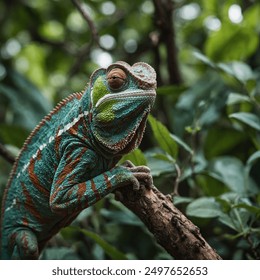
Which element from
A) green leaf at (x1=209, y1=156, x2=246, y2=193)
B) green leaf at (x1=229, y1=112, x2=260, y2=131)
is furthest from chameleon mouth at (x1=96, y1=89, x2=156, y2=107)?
green leaf at (x1=209, y1=156, x2=246, y2=193)

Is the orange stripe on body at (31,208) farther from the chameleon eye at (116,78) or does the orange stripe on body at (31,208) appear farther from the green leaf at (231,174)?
the green leaf at (231,174)

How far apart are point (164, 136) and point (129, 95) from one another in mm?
Result: 317

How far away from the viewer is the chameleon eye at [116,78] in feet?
5.09

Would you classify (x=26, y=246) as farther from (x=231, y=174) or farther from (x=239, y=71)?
(x=239, y=71)

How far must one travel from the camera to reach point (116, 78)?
1.55 m

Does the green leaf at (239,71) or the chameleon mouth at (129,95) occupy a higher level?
the chameleon mouth at (129,95)

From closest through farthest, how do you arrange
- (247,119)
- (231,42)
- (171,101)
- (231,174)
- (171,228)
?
(171,228), (247,119), (231,174), (231,42), (171,101)

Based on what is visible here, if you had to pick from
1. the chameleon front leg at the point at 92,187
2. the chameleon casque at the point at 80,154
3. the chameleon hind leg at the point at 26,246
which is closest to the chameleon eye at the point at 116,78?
the chameleon casque at the point at 80,154

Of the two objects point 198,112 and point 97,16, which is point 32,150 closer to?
point 198,112

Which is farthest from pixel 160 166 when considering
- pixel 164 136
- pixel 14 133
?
pixel 14 133

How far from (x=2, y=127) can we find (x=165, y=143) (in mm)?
789

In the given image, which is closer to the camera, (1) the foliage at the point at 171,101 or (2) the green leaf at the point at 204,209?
(2) the green leaf at the point at 204,209

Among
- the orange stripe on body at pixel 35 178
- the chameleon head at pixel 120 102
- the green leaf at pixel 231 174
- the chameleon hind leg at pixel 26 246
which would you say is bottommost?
the chameleon hind leg at pixel 26 246
